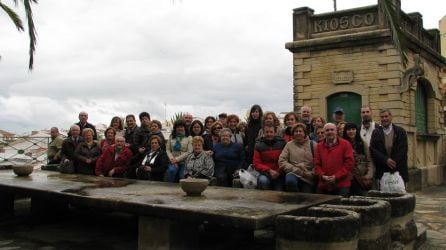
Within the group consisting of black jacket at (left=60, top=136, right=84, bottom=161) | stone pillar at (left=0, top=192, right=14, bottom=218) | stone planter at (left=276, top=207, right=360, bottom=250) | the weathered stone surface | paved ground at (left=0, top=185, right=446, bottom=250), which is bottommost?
paved ground at (left=0, top=185, right=446, bottom=250)

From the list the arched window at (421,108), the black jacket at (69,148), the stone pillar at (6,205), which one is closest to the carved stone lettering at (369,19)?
the arched window at (421,108)

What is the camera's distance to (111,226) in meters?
6.64

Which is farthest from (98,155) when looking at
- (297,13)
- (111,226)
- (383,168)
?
(297,13)

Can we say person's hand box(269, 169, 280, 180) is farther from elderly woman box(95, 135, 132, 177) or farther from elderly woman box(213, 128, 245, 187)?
elderly woman box(95, 135, 132, 177)

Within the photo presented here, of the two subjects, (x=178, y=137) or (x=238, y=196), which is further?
(x=178, y=137)

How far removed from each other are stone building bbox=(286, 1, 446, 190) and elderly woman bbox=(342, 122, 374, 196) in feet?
21.7

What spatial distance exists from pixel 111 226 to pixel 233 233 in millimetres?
2038

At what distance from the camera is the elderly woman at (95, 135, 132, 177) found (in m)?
8.17

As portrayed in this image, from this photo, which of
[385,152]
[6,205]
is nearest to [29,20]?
[6,205]

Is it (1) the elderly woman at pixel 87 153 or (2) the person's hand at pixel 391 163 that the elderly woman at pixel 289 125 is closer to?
(2) the person's hand at pixel 391 163

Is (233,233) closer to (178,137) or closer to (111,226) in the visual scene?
(111,226)

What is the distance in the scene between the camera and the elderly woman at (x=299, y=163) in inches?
244

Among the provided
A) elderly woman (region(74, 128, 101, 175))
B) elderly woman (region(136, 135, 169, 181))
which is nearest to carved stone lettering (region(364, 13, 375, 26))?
elderly woman (region(136, 135, 169, 181))

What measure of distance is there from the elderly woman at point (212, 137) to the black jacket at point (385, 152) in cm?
262
